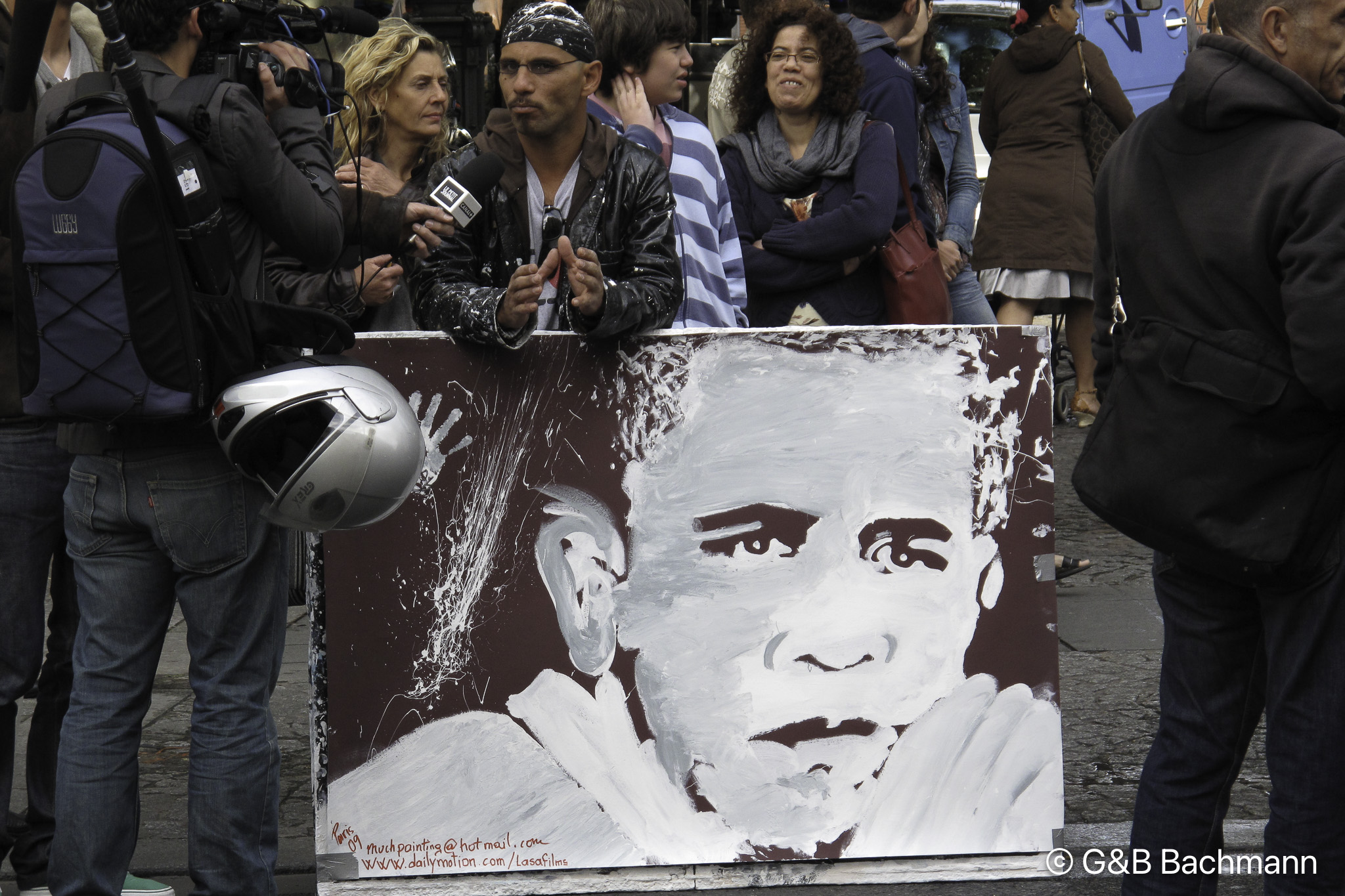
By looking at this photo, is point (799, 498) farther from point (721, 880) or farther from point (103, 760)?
point (103, 760)

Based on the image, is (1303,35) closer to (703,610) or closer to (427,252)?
(703,610)

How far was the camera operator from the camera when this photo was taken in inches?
112

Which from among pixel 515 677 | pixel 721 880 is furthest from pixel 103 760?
pixel 721 880

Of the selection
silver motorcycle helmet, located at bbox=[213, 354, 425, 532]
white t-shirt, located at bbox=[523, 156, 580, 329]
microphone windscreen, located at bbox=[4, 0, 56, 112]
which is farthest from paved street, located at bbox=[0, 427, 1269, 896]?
microphone windscreen, located at bbox=[4, 0, 56, 112]

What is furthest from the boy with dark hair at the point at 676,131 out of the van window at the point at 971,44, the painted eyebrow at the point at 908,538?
the van window at the point at 971,44

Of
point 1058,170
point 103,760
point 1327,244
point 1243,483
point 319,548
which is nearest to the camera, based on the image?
point 1327,244

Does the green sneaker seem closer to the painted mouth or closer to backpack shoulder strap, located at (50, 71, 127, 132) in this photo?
the painted mouth

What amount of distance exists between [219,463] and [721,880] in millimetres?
1516

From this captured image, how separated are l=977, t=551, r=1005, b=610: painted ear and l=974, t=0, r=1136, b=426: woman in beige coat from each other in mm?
3859

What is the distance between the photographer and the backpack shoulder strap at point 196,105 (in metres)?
2.72

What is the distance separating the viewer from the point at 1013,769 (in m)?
3.47

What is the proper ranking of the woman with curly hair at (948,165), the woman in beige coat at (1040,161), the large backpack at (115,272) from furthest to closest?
the woman in beige coat at (1040,161), the woman with curly hair at (948,165), the large backpack at (115,272)

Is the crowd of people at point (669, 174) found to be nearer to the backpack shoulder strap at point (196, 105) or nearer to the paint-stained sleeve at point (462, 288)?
the paint-stained sleeve at point (462, 288)

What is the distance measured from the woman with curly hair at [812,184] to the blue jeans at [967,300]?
41.1 inches
